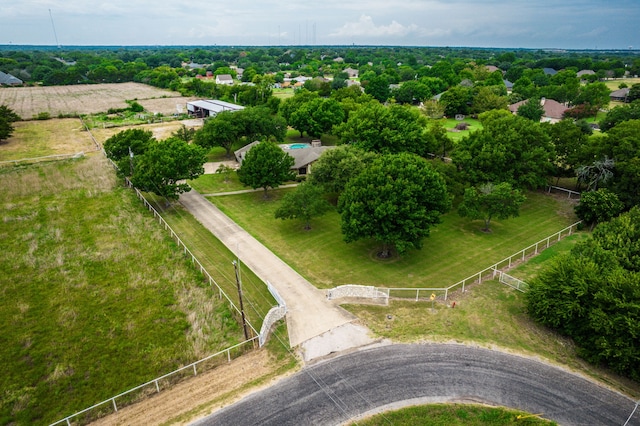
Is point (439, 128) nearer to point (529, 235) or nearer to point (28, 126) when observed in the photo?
point (529, 235)

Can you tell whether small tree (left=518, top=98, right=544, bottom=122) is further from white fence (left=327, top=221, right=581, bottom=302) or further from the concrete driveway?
the concrete driveway

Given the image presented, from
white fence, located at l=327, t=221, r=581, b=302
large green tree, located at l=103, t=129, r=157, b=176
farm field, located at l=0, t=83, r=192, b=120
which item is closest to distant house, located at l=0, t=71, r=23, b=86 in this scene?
farm field, located at l=0, t=83, r=192, b=120

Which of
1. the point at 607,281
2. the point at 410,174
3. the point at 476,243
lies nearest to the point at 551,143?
the point at 476,243

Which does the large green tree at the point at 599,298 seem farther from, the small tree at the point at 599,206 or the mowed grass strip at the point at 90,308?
→ the mowed grass strip at the point at 90,308

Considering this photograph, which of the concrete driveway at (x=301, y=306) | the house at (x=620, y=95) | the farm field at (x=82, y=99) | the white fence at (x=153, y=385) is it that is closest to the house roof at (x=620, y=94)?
the house at (x=620, y=95)

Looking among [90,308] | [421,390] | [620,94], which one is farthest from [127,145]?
[620,94]
